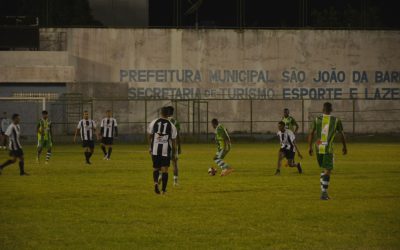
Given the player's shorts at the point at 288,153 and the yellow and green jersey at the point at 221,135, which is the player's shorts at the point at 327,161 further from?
the player's shorts at the point at 288,153

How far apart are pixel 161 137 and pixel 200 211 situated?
332 cm

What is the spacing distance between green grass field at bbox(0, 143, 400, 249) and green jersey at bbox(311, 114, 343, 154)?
1.18 meters

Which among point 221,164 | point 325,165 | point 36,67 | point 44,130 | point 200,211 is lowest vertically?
point 200,211

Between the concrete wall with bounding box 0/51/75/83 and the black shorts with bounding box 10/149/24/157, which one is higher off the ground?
the concrete wall with bounding box 0/51/75/83

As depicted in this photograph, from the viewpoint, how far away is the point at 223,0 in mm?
69500

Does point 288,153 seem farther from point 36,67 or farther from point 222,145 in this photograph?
point 36,67

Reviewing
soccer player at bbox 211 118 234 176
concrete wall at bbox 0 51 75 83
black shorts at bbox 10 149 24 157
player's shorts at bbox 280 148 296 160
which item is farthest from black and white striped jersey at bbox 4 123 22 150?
concrete wall at bbox 0 51 75 83

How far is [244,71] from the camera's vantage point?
57.7m

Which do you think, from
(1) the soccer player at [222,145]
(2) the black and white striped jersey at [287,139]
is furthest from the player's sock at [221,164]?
(2) the black and white striped jersey at [287,139]

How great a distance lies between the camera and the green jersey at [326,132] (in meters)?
16.7

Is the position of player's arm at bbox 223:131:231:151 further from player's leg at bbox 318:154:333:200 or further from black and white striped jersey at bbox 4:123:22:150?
player's leg at bbox 318:154:333:200

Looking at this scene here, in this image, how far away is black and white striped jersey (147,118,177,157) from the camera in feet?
58.1

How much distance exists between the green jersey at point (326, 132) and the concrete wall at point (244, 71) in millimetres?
39004

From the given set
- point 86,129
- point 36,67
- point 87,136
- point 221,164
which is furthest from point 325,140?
point 36,67
